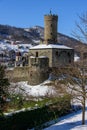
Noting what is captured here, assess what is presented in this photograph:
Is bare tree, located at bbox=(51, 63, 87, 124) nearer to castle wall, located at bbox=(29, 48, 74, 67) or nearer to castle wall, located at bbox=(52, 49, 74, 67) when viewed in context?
castle wall, located at bbox=(29, 48, 74, 67)

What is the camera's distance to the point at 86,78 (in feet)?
78.1

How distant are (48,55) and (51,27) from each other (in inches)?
186

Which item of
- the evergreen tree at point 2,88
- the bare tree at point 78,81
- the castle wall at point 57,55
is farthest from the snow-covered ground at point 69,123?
the castle wall at point 57,55

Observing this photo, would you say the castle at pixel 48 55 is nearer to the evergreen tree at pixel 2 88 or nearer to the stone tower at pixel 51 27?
the stone tower at pixel 51 27

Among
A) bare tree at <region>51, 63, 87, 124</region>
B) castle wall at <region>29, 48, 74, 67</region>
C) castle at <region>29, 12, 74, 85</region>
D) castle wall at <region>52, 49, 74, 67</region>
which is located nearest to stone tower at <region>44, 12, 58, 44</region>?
castle at <region>29, 12, 74, 85</region>

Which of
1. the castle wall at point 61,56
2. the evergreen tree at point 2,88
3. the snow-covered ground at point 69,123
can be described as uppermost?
the castle wall at point 61,56

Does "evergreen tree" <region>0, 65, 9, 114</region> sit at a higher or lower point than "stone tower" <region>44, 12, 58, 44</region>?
lower

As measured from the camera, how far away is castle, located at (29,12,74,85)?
158ft

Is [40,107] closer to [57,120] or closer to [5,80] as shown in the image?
Answer: [57,120]

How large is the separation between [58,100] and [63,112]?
Result: 3.67ft

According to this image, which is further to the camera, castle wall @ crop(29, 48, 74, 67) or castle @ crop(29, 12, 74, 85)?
castle wall @ crop(29, 48, 74, 67)

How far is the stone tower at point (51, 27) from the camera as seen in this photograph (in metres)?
55.2

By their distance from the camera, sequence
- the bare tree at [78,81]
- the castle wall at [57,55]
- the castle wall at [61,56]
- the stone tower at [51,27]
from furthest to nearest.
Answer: the stone tower at [51,27] → the castle wall at [61,56] → the castle wall at [57,55] → the bare tree at [78,81]

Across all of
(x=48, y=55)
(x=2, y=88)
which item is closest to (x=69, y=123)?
(x=2, y=88)
